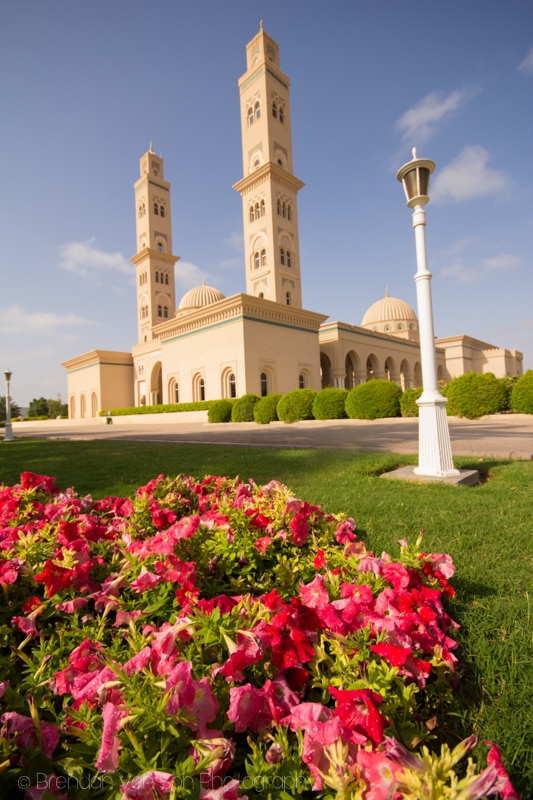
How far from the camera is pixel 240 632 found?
3.28 feet

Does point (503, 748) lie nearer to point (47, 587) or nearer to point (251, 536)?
point (251, 536)

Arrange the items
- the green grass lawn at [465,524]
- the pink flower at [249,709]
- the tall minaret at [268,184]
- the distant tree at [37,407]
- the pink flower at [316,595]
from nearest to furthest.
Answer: the pink flower at [249,709], the green grass lawn at [465,524], the pink flower at [316,595], the tall minaret at [268,184], the distant tree at [37,407]

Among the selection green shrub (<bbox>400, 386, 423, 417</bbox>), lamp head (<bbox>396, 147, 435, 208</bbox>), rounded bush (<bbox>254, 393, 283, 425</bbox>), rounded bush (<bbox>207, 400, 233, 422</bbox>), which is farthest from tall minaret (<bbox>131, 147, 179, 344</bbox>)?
lamp head (<bbox>396, 147, 435, 208</bbox>)

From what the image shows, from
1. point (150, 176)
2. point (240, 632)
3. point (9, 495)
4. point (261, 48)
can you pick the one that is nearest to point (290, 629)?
point (240, 632)

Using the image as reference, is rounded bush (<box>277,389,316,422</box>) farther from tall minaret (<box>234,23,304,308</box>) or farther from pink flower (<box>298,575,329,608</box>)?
pink flower (<box>298,575,329,608</box>)

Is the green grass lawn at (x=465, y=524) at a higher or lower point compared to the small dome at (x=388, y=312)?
lower

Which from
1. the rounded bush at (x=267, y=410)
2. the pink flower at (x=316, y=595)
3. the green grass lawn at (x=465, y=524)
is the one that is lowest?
the green grass lawn at (x=465, y=524)

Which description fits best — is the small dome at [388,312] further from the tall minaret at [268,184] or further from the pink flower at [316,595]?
the pink flower at [316,595]

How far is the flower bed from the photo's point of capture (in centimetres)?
76

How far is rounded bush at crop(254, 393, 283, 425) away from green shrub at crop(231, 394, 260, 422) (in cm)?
85

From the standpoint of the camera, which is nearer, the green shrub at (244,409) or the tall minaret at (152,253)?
the green shrub at (244,409)

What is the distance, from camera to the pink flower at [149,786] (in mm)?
692

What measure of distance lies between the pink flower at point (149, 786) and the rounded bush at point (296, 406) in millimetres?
15903

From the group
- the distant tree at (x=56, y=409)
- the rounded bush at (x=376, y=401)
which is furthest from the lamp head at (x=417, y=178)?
the distant tree at (x=56, y=409)
